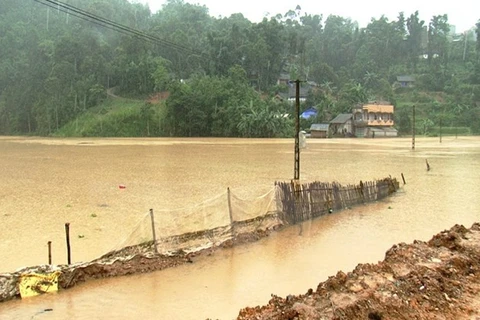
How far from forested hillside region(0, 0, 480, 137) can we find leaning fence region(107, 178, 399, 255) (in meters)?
44.2

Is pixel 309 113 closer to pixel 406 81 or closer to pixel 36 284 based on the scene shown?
pixel 406 81

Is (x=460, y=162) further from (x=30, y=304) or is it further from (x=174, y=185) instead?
(x=30, y=304)

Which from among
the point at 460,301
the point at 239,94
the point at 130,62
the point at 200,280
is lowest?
the point at 200,280

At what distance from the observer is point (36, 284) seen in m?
6.93

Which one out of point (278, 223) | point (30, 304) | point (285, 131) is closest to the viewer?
point (30, 304)

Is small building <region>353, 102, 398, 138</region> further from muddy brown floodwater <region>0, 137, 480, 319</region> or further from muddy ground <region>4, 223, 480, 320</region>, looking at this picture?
muddy ground <region>4, 223, 480, 320</region>

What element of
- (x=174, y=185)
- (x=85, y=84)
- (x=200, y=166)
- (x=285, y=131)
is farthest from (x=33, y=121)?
(x=174, y=185)

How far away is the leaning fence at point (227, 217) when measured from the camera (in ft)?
27.7

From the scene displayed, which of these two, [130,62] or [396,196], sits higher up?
[130,62]

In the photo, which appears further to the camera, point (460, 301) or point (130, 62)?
point (130, 62)

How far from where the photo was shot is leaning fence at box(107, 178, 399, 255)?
332 inches

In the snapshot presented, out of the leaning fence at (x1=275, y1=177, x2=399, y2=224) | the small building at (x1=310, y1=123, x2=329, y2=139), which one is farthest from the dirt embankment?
the small building at (x1=310, y1=123, x2=329, y2=139)

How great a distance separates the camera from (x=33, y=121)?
73875 millimetres

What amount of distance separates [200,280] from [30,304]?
274 centimetres
